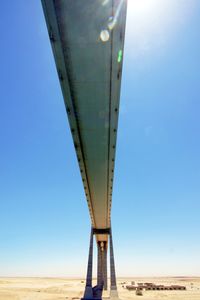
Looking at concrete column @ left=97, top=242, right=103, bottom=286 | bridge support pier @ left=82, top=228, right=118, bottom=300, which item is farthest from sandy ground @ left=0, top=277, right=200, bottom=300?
concrete column @ left=97, top=242, right=103, bottom=286

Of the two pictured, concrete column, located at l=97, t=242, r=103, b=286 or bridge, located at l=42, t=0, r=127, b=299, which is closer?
bridge, located at l=42, t=0, r=127, b=299

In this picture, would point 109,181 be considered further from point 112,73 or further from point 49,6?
point 49,6

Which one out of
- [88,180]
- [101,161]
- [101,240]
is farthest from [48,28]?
[101,240]

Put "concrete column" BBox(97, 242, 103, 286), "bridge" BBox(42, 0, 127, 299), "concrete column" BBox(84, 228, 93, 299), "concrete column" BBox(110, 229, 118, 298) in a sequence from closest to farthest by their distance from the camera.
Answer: "bridge" BBox(42, 0, 127, 299)
"concrete column" BBox(84, 228, 93, 299)
"concrete column" BBox(110, 229, 118, 298)
"concrete column" BBox(97, 242, 103, 286)

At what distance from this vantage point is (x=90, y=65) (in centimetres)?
898

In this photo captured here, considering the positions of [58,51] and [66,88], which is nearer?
[58,51]

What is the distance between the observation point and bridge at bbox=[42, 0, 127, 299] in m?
7.12

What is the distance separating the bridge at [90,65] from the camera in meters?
7.12

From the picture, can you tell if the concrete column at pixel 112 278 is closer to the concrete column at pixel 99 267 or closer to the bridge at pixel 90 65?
the concrete column at pixel 99 267

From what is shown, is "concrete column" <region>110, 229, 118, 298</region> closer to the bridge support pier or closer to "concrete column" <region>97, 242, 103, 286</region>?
the bridge support pier

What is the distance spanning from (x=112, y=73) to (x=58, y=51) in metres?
2.25

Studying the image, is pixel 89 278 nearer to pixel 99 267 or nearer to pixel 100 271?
pixel 100 271

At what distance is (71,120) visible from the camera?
12.9 meters

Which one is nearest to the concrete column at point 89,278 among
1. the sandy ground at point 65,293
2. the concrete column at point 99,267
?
the sandy ground at point 65,293
